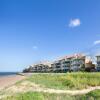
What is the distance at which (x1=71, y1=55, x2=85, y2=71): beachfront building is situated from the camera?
308 ft

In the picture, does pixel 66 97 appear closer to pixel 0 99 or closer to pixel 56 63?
pixel 0 99

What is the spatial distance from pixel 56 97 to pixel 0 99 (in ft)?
11.6

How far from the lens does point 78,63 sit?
95.5 meters

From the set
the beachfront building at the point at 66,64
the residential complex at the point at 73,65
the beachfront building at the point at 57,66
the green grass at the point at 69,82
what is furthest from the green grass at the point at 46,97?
the beachfront building at the point at 57,66

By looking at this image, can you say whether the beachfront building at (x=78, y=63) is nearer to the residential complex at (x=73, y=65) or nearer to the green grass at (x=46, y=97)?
the residential complex at (x=73, y=65)

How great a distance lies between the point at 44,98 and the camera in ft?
48.8

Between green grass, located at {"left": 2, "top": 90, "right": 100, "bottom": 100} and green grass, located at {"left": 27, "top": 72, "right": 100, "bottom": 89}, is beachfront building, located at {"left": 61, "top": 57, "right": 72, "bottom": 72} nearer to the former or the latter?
green grass, located at {"left": 27, "top": 72, "right": 100, "bottom": 89}

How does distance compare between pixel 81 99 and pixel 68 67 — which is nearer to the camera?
pixel 81 99

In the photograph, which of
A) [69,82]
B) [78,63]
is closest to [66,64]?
[78,63]

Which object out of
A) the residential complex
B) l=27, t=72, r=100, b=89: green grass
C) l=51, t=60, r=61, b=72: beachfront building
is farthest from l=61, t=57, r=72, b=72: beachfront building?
l=27, t=72, r=100, b=89: green grass

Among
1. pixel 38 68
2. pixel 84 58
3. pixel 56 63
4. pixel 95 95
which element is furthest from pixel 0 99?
pixel 38 68

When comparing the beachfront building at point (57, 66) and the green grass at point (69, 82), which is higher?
the beachfront building at point (57, 66)

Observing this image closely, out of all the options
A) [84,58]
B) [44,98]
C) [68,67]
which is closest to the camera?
[44,98]

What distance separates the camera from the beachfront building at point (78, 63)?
308 ft
